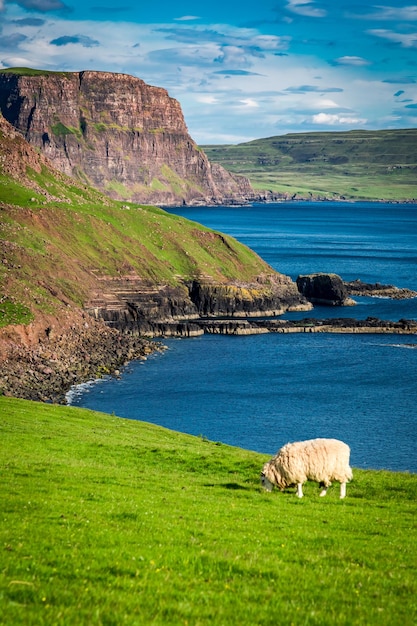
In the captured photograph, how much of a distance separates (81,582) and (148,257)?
131 m

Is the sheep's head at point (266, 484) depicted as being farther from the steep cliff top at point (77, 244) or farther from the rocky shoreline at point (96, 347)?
the steep cliff top at point (77, 244)

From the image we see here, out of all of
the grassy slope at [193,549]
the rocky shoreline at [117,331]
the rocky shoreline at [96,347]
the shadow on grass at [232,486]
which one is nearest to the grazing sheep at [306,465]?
the grassy slope at [193,549]

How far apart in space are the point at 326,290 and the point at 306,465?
139 m

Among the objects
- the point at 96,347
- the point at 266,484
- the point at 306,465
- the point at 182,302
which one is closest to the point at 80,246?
the point at 182,302

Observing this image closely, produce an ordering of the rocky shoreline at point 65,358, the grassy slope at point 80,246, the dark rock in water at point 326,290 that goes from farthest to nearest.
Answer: the dark rock in water at point 326,290
the grassy slope at point 80,246
the rocky shoreline at point 65,358

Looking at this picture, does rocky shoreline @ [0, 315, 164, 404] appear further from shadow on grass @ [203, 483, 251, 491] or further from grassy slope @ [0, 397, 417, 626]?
grassy slope @ [0, 397, 417, 626]

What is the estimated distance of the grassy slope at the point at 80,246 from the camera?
371 ft

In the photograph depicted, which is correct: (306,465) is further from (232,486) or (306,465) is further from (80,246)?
(80,246)

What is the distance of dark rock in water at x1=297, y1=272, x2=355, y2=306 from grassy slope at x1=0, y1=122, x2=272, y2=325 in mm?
9818

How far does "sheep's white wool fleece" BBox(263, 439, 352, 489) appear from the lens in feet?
91.9

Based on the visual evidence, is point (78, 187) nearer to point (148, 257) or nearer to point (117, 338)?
point (148, 257)

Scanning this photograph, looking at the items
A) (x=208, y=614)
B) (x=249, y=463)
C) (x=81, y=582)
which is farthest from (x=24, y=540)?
(x=249, y=463)

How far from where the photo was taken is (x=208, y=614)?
1432 centimetres

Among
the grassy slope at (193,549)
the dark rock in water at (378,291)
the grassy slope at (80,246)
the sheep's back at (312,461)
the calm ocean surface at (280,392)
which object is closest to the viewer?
the grassy slope at (193,549)
